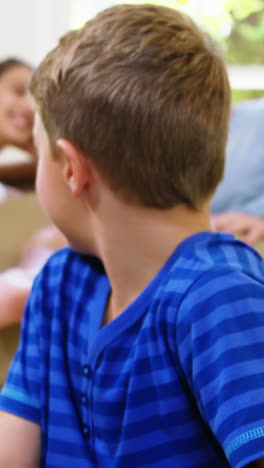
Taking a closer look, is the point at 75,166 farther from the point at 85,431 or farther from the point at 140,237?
the point at 85,431

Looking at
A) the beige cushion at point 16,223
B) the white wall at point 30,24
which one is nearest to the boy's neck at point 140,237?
the beige cushion at point 16,223

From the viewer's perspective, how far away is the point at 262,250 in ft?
4.23

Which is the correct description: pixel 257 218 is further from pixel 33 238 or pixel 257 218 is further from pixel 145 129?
pixel 145 129

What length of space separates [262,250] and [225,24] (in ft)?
6.07

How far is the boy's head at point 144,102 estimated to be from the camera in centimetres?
66

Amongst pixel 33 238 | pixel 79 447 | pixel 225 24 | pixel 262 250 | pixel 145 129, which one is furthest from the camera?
pixel 225 24

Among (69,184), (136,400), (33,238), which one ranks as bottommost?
(33,238)

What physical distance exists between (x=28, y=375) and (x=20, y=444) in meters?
0.09

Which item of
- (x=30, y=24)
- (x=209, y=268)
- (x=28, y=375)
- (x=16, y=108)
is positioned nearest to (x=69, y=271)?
(x=28, y=375)

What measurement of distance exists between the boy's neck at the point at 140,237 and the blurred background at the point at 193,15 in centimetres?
179

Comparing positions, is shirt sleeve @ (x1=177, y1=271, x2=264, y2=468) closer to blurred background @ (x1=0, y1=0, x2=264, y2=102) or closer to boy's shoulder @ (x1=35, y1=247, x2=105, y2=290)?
boy's shoulder @ (x1=35, y1=247, x2=105, y2=290)

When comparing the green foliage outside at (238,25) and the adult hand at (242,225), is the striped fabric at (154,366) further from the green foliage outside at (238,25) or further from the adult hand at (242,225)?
the green foliage outside at (238,25)

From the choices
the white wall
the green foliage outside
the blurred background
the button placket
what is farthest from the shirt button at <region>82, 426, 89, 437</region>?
the green foliage outside

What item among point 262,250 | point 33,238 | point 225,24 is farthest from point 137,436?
point 225,24
